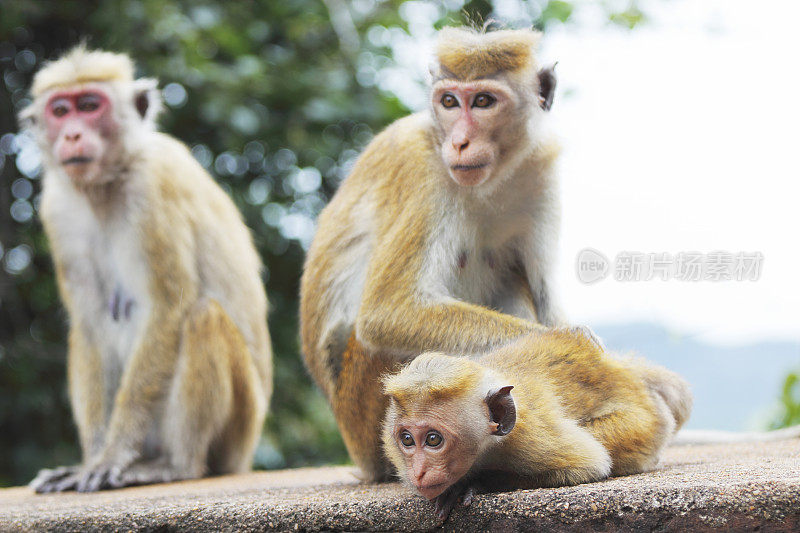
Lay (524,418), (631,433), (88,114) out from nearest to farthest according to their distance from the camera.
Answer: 1. (524,418)
2. (631,433)
3. (88,114)

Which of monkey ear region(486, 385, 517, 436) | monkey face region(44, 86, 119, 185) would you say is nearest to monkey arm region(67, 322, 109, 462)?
monkey face region(44, 86, 119, 185)

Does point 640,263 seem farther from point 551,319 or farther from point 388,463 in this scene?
point 388,463

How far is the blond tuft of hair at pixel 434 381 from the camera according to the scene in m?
3.25

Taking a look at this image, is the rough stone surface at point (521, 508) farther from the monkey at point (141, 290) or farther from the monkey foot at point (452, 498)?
the monkey at point (141, 290)

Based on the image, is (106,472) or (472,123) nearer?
(472,123)

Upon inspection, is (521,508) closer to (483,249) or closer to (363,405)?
(363,405)

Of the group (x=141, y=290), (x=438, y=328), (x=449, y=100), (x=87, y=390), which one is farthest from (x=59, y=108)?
(x=438, y=328)

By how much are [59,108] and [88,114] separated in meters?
0.22

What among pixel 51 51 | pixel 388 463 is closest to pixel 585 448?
pixel 388 463

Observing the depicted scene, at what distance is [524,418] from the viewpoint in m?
3.47

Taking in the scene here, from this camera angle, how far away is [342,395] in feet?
14.1

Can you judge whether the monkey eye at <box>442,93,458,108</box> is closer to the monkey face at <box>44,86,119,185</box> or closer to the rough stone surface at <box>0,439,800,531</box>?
the rough stone surface at <box>0,439,800,531</box>

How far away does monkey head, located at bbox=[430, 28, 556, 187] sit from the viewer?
155 inches

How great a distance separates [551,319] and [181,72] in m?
4.47
